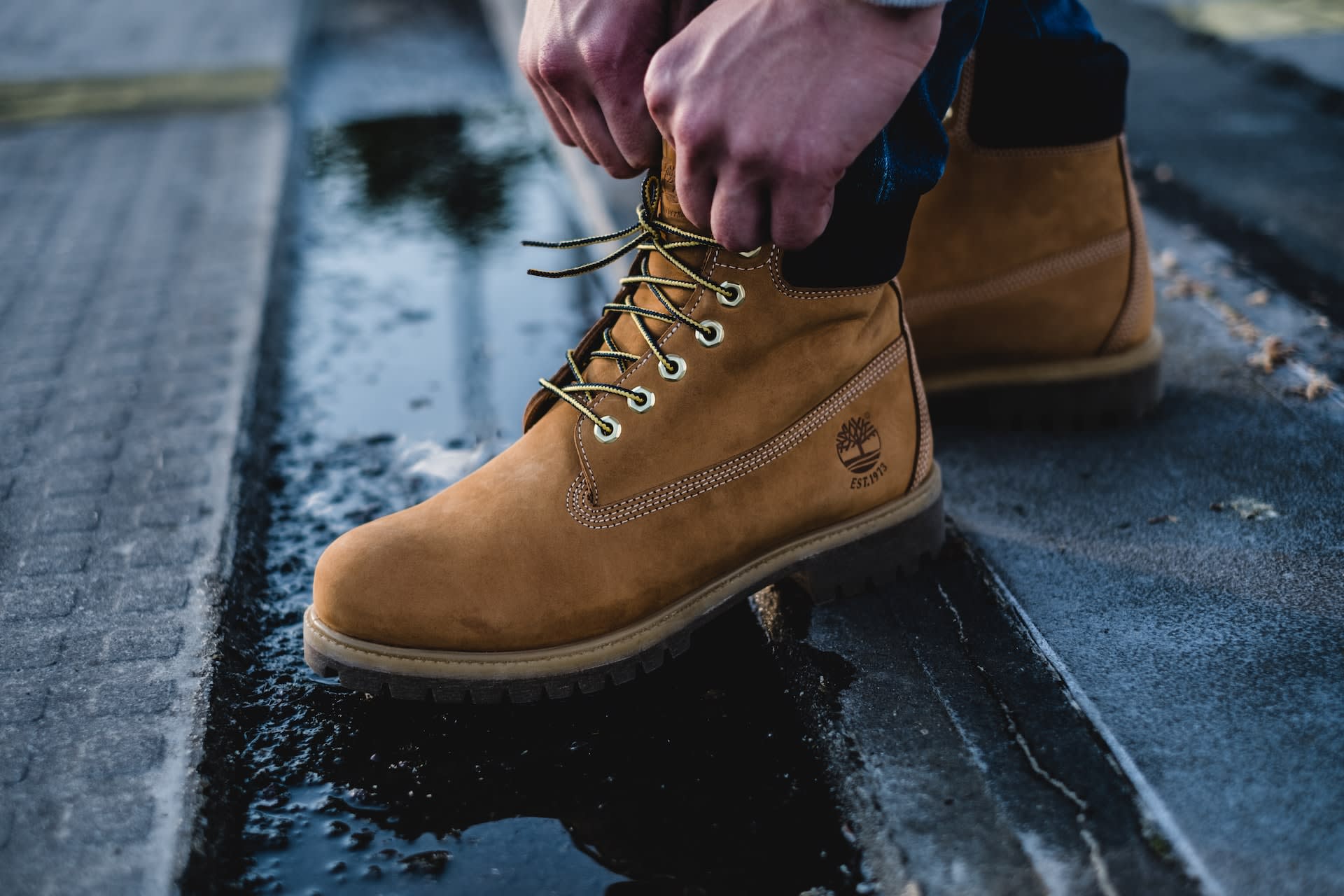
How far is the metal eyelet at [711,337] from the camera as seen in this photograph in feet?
3.97

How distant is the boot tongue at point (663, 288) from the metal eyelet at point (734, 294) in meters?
0.04

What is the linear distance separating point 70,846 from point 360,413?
104 centimetres

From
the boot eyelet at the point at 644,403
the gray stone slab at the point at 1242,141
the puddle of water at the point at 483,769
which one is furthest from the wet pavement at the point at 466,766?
the gray stone slab at the point at 1242,141

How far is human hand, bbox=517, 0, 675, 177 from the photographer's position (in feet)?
3.97

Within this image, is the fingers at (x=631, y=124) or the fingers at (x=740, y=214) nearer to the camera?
the fingers at (x=740, y=214)

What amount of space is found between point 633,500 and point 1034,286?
0.74m

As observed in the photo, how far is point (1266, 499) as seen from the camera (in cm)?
147

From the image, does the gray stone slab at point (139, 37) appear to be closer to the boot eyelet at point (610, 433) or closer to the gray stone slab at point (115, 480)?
the gray stone slab at point (115, 480)

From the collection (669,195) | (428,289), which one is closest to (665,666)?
(669,195)

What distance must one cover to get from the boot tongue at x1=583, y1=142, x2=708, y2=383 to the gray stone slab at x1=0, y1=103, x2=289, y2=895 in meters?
0.56

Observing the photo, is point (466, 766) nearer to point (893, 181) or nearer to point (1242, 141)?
point (893, 181)

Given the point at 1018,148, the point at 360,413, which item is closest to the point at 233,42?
the point at 360,413

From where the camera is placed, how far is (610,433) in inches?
47.9

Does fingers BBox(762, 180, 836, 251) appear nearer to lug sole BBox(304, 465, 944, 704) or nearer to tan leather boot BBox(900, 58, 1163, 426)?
lug sole BBox(304, 465, 944, 704)
